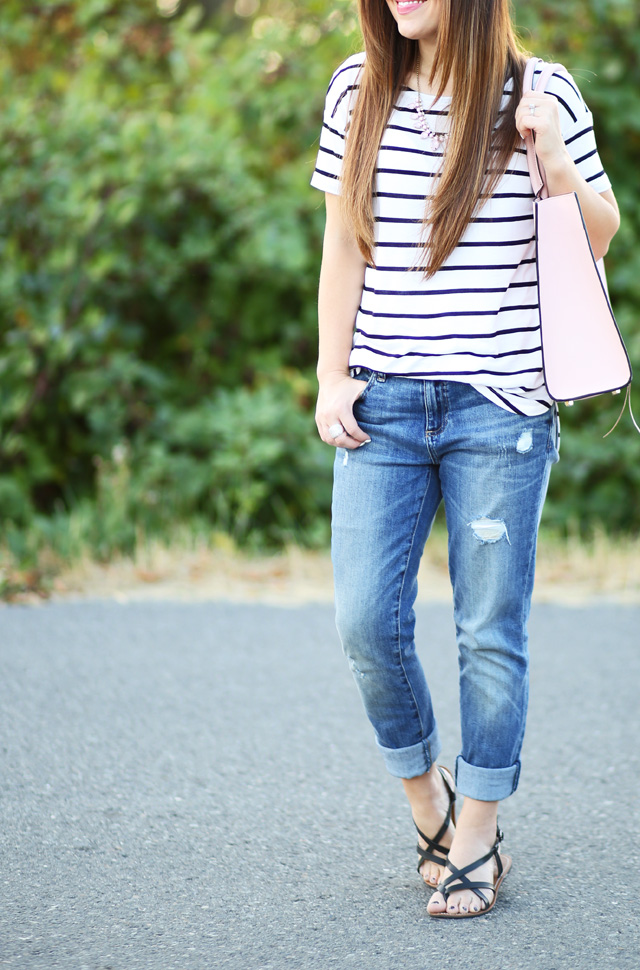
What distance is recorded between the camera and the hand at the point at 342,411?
2152 millimetres

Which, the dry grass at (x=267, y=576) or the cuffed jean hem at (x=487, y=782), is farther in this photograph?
the dry grass at (x=267, y=576)

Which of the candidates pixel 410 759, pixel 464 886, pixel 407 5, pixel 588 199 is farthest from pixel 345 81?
pixel 464 886

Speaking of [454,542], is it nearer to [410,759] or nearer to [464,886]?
[410,759]

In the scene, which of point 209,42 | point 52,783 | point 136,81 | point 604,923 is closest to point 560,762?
point 604,923

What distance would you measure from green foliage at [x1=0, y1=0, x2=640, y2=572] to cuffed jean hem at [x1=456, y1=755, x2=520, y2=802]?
10.9 feet

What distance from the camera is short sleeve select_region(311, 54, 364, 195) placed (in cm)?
218

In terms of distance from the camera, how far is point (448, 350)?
Answer: 2080 mm

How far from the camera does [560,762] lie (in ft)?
9.98

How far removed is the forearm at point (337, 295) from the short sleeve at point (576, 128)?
0.47 meters

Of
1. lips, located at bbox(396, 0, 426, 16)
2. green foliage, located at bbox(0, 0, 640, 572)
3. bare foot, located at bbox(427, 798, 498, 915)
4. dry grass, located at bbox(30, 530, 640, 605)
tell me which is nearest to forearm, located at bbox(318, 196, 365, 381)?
lips, located at bbox(396, 0, 426, 16)

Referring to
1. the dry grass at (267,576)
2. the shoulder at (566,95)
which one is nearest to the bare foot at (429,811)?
the shoulder at (566,95)

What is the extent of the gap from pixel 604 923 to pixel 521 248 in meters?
1.35

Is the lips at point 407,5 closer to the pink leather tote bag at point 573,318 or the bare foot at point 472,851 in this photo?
→ the pink leather tote bag at point 573,318

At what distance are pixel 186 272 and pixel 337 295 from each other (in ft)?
12.2
